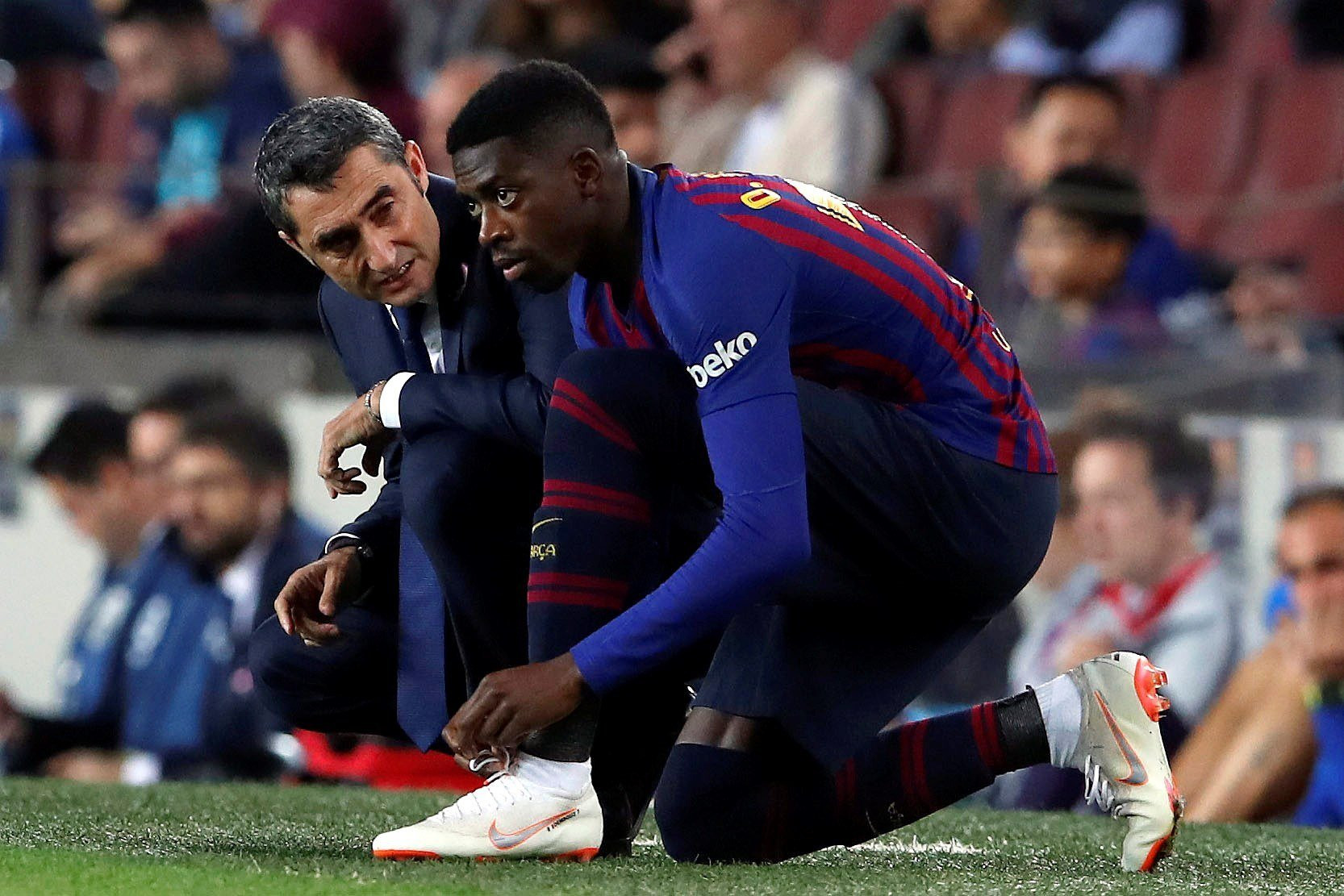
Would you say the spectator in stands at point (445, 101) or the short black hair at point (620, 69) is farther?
the spectator in stands at point (445, 101)

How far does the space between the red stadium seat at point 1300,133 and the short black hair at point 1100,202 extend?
80 centimetres

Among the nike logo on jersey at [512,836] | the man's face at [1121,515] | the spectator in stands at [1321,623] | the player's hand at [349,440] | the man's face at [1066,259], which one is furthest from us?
the man's face at [1066,259]

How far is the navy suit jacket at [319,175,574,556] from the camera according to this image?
3.12 metres

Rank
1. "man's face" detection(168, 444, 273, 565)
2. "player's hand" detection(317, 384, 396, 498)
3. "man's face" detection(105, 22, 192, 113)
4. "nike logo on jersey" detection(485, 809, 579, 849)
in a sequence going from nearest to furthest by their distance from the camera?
"nike logo on jersey" detection(485, 809, 579, 849) < "player's hand" detection(317, 384, 396, 498) < "man's face" detection(168, 444, 273, 565) < "man's face" detection(105, 22, 192, 113)

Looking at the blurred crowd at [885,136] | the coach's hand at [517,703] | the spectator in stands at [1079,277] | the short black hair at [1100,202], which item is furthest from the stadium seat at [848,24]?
the coach's hand at [517,703]

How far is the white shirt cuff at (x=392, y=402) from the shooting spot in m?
3.22

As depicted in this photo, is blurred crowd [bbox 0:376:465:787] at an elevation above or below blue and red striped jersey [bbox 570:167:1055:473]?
below

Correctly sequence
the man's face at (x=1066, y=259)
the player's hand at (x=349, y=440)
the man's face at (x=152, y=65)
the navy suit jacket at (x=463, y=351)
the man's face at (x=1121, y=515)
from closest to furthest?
the navy suit jacket at (x=463, y=351)
the player's hand at (x=349, y=440)
the man's face at (x=1121, y=515)
the man's face at (x=1066, y=259)
the man's face at (x=152, y=65)

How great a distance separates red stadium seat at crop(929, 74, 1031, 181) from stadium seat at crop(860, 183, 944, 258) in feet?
2.62

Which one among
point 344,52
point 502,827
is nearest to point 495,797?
point 502,827

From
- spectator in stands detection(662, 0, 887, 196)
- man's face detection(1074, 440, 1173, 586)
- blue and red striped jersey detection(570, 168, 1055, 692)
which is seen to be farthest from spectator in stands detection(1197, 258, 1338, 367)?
blue and red striped jersey detection(570, 168, 1055, 692)

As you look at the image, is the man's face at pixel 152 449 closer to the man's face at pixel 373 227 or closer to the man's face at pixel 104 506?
the man's face at pixel 104 506

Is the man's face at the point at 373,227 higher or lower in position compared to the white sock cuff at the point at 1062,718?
higher

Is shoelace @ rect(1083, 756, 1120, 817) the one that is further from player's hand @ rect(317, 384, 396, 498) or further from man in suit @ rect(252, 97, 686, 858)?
player's hand @ rect(317, 384, 396, 498)
